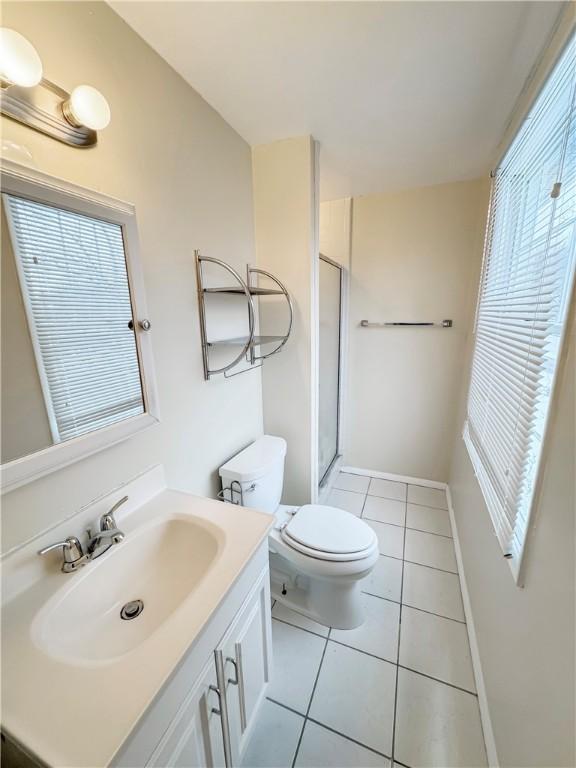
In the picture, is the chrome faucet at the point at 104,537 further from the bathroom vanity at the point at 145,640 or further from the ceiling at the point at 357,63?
the ceiling at the point at 357,63

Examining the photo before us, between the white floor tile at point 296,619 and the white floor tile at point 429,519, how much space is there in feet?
3.28

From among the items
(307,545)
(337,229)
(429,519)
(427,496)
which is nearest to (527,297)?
(307,545)

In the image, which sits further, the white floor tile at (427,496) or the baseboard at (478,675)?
the white floor tile at (427,496)

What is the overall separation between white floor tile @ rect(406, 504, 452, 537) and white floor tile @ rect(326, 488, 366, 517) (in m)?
0.36

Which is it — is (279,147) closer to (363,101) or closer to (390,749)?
(363,101)

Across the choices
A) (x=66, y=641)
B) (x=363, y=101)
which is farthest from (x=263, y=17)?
(x=66, y=641)

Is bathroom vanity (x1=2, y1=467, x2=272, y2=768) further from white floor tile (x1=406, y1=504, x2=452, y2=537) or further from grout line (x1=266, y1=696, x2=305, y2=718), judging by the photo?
white floor tile (x1=406, y1=504, x2=452, y2=537)

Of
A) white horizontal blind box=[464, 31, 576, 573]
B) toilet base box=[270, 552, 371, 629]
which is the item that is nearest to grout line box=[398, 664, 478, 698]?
toilet base box=[270, 552, 371, 629]

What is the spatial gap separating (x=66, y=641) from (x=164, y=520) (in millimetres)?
349

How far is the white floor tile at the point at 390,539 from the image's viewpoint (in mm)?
1959

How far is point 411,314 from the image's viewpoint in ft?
7.70

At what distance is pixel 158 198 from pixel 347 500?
2.32m

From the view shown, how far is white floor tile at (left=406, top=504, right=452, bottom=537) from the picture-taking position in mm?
2145

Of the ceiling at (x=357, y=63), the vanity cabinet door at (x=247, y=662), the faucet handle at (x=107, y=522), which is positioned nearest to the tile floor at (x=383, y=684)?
the vanity cabinet door at (x=247, y=662)
